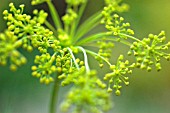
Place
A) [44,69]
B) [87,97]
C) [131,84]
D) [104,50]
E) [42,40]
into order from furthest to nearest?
[131,84], [104,50], [42,40], [44,69], [87,97]

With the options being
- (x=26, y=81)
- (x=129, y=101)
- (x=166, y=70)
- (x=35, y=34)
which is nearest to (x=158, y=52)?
(x=35, y=34)

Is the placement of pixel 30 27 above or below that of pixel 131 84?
below

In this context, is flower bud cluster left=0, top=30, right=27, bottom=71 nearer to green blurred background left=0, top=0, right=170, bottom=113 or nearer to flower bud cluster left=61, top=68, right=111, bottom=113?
flower bud cluster left=61, top=68, right=111, bottom=113

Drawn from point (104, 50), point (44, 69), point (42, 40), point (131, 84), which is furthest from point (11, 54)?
point (131, 84)

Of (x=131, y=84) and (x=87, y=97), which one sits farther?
(x=131, y=84)

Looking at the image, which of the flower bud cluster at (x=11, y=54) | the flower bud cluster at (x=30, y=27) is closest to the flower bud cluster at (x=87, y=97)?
the flower bud cluster at (x=11, y=54)

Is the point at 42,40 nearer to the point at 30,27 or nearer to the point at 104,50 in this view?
the point at 30,27

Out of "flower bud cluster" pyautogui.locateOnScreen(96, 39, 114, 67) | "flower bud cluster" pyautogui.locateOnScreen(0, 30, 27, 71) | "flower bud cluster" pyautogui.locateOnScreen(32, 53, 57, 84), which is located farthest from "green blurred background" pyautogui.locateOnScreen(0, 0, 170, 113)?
"flower bud cluster" pyautogui.locateOnScreen(0, 30, 27, 71)
